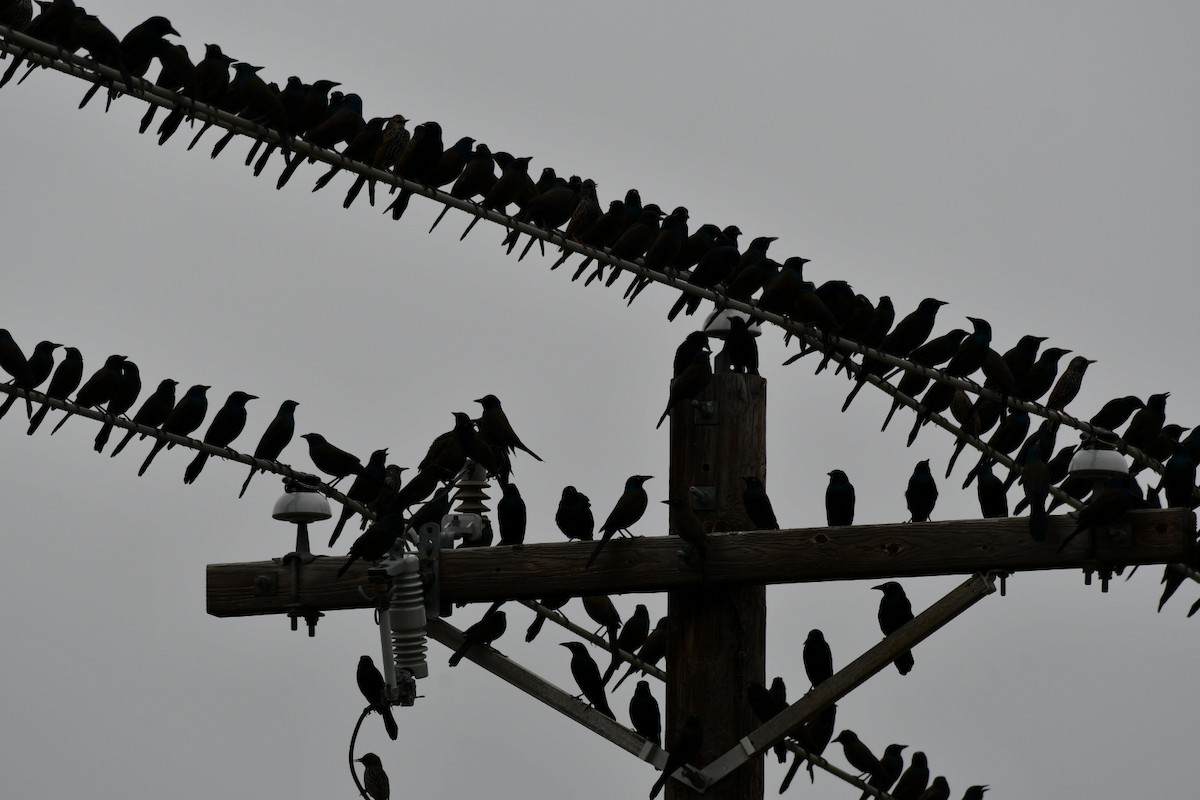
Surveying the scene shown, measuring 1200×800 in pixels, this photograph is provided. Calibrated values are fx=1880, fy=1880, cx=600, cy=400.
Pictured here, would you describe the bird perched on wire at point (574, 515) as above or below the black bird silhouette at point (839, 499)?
below

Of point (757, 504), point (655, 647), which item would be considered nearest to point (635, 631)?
point (655, 647)

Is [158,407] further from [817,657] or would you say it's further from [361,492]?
[817,657]

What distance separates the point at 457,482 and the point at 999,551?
96.5 inches

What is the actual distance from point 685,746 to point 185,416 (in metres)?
4.28

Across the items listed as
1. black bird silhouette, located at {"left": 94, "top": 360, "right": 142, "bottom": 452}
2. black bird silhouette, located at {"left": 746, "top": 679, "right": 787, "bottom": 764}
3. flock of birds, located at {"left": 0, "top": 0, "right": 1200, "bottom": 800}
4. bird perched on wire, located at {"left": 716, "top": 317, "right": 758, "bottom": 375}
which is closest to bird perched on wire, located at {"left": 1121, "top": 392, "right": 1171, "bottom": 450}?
flock of birds, located at {"left": 0, "top": 0, "right": 1200, "bottom": 800}

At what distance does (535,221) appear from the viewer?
943cm

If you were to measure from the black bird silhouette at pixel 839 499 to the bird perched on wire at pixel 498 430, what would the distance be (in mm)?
1786

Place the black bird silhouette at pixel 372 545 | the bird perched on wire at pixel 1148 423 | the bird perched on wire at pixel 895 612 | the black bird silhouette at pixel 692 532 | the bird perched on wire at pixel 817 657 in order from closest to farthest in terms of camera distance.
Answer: the black bird silhouette at pixel 692 532 → the black bird silhouette at pixel 372 545 → the bird perched on wire at pixel 895 612 → the bird perched on wire at pixel 817 657 → the bird perched on wire at pixel 1148 423

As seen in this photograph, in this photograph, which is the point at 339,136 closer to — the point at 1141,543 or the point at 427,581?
the point at 427,581

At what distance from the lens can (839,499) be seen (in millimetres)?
9711

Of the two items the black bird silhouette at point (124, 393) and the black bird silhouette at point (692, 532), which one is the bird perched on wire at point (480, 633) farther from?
the black bird silhouette at point (124, 393)

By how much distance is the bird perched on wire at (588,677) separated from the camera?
820 cm

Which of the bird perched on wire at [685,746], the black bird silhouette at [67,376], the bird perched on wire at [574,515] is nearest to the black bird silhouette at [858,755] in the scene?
the bird perched on wire at [574,515]

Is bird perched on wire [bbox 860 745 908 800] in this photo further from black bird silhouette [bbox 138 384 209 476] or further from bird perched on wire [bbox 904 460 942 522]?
black bird silhouette [bbox 138 384 209 476]
